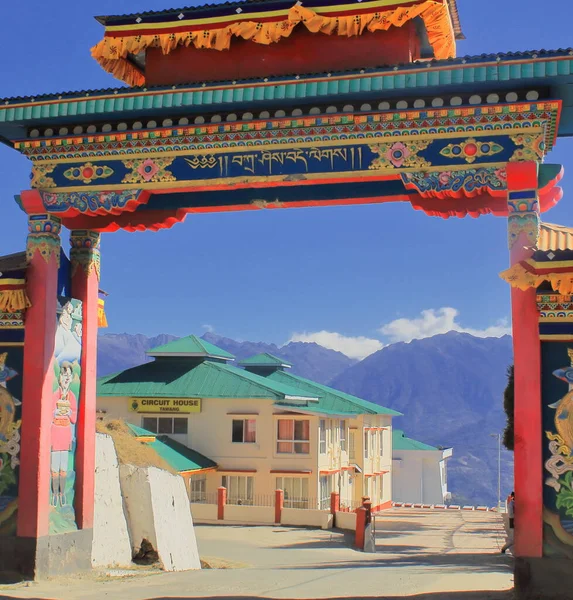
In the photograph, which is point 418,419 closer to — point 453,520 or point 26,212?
point 453,520

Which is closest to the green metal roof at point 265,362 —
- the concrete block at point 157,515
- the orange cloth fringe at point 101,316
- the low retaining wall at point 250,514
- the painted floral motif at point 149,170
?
the low retaining wall at point 250,514

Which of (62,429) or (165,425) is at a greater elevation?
(62,429)

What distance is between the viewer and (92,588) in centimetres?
1034

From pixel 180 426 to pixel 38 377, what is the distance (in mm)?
25989

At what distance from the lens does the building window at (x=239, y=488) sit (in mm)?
34219

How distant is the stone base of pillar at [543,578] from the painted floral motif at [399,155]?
4499 mm

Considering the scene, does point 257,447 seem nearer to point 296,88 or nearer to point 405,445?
point 296,88

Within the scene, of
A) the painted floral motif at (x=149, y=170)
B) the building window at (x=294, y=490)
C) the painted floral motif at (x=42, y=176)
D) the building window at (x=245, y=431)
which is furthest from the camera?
the building window at (x=245, y=431)

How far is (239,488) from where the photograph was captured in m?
34.6

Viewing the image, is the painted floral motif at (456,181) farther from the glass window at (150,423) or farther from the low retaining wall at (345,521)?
the glass window at (150,423)

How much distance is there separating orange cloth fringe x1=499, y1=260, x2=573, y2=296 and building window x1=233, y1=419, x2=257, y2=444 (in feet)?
87.7

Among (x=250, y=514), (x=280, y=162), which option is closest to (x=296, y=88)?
(x=280, y=162)

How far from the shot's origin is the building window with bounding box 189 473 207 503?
3431 cm

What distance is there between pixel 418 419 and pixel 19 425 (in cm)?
18270
